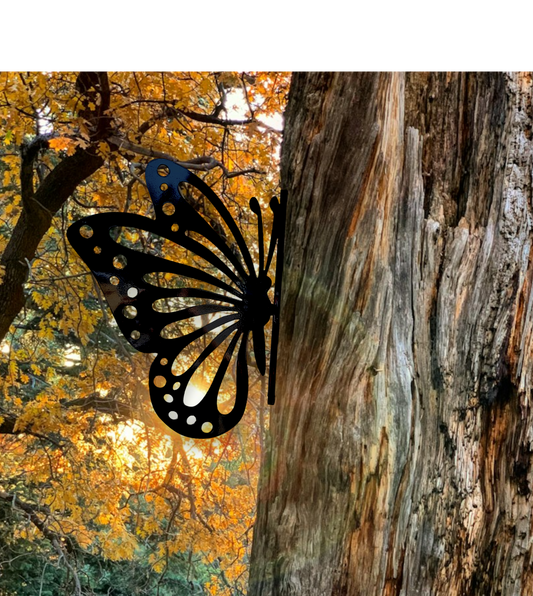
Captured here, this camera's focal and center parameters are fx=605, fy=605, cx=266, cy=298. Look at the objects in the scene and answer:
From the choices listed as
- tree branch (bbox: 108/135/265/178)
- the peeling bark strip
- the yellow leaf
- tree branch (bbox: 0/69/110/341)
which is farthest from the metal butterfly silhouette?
tree branch (bbox: 0/69/110/341)

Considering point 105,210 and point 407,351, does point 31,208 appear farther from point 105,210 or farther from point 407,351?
point 407,351

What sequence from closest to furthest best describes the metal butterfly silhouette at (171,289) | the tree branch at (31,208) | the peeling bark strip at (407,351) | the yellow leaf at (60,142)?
the peeling bark strip at (407,351) < the metal butterfly silhouette at (171,289) < the yellow leaf at (60,142) < the tree branch at (31,208)

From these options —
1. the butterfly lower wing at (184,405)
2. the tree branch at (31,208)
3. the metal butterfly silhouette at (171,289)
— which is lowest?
the butterfly lower wing at (184,405)

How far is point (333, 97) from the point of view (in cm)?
115

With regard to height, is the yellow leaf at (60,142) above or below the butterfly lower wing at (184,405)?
above

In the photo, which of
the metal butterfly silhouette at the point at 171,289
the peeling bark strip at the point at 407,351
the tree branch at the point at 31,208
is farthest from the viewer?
the tree branch at the point at 31,208

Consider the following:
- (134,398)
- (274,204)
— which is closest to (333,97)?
(274,204)

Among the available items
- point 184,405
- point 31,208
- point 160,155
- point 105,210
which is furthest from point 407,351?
point 105,210

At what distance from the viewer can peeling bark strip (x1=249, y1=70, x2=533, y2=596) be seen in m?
0.97

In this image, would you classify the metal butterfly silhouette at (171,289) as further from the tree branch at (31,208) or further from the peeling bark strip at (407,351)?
the tree branch at (31,208)

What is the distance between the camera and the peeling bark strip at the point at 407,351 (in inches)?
38.4

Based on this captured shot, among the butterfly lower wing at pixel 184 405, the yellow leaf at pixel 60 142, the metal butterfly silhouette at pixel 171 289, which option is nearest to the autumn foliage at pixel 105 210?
the yellow leaf at pixel 60 142
